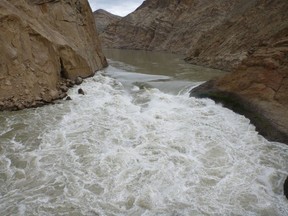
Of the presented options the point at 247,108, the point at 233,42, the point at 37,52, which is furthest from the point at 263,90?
the point at 233,42

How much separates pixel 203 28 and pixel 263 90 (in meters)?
33.1

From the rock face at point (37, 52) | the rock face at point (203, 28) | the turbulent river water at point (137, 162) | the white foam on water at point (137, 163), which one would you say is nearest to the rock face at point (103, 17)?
the rock face at point (203, 28)

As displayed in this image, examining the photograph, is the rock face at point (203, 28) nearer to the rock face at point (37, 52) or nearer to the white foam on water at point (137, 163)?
the white foam on water at point (137, 163)

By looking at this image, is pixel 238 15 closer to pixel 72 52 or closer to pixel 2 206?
pixel 72 52

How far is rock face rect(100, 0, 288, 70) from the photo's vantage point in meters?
22.0

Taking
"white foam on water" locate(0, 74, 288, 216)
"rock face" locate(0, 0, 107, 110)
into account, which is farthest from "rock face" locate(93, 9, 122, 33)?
"white foam on water" locate(0, 74, 288, 216)

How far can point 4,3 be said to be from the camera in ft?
35.0

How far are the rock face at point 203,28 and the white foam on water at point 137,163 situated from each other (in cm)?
1035

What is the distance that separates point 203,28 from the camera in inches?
1612

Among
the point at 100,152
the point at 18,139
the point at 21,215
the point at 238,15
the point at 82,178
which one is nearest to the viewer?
the point at 21,215

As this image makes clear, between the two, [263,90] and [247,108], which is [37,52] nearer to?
[247,108]

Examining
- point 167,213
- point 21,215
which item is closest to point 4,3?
point 21,215

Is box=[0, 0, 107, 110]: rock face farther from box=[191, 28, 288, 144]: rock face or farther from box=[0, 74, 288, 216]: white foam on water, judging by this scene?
box=[191, 28, 288, 144]: rock face

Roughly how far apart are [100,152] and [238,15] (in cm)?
2283
